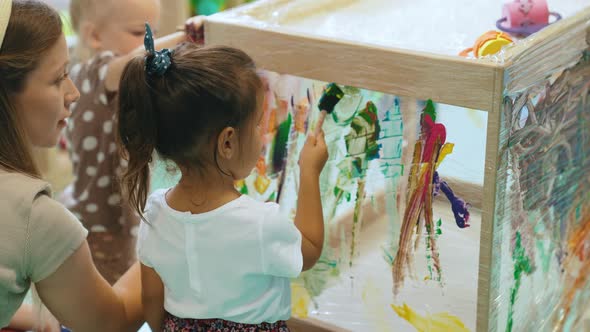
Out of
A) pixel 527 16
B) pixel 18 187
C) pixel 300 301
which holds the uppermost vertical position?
pixel 527 16

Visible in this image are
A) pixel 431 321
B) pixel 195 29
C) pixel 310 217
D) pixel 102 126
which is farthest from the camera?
pixel 102 126

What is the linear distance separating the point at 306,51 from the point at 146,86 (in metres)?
0.28

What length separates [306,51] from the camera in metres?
1.15

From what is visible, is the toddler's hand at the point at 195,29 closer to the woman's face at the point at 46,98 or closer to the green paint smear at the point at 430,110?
the woman's face at the point at 46,98

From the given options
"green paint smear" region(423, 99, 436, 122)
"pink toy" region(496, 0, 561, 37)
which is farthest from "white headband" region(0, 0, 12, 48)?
"pink toy" region(496, 0, 561, 37)

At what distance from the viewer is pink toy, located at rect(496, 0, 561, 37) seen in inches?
48.6

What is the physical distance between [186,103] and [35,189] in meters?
0.21

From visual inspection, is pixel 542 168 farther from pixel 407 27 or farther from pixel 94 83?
pixel 94 83

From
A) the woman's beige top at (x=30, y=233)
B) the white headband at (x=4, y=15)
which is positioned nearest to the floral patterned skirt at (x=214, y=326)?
the woman's beige top at (x=30, y=233)

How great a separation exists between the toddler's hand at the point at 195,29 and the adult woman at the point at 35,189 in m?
0.29

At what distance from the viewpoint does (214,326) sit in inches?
40.8

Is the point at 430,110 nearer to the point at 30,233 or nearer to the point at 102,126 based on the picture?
the point at 30,233

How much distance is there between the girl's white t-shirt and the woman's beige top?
0.10 meters

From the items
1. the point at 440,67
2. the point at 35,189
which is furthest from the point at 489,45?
the point at 35,189
